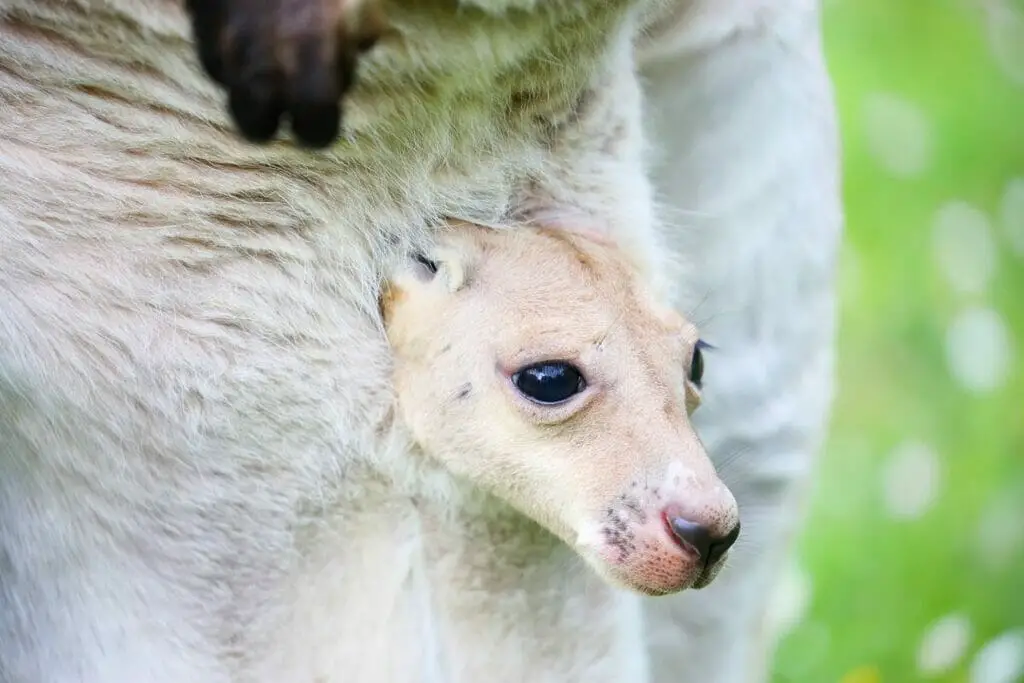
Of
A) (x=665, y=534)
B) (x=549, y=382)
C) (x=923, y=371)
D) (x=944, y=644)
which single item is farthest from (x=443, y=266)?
(x=923, y=371)

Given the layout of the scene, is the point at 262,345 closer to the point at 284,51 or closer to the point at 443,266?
the point at 443,266

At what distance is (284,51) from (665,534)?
470 millimetres

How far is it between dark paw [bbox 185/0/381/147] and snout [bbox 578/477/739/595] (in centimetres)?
40

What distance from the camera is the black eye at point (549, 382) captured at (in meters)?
1.36

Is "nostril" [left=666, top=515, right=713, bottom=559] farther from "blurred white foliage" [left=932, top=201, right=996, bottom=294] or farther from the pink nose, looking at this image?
"blurred white foliage" [left=932, top=201, right=996, bottom=294]

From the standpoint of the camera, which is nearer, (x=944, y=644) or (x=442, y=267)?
(x=442, y=267)

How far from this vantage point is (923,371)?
375 centimetres

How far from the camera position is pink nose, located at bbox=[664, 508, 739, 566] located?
1.33 m

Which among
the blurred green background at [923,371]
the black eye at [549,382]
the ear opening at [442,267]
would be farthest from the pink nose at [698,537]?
the blurred green background at [923,371]

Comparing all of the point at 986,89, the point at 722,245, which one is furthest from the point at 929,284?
the point at 722,245

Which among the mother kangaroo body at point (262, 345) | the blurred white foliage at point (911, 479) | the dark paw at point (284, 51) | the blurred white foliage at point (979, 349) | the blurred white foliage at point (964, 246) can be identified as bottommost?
A: the blurred white foliage at point (911, 479)

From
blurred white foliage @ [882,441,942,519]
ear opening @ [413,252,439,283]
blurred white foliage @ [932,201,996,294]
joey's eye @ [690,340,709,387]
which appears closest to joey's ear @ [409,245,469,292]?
ear opening @ [413,252,439,283]

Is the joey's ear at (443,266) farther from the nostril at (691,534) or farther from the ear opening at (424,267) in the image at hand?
the nostril at (691,534)

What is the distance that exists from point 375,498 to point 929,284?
8.52ft
